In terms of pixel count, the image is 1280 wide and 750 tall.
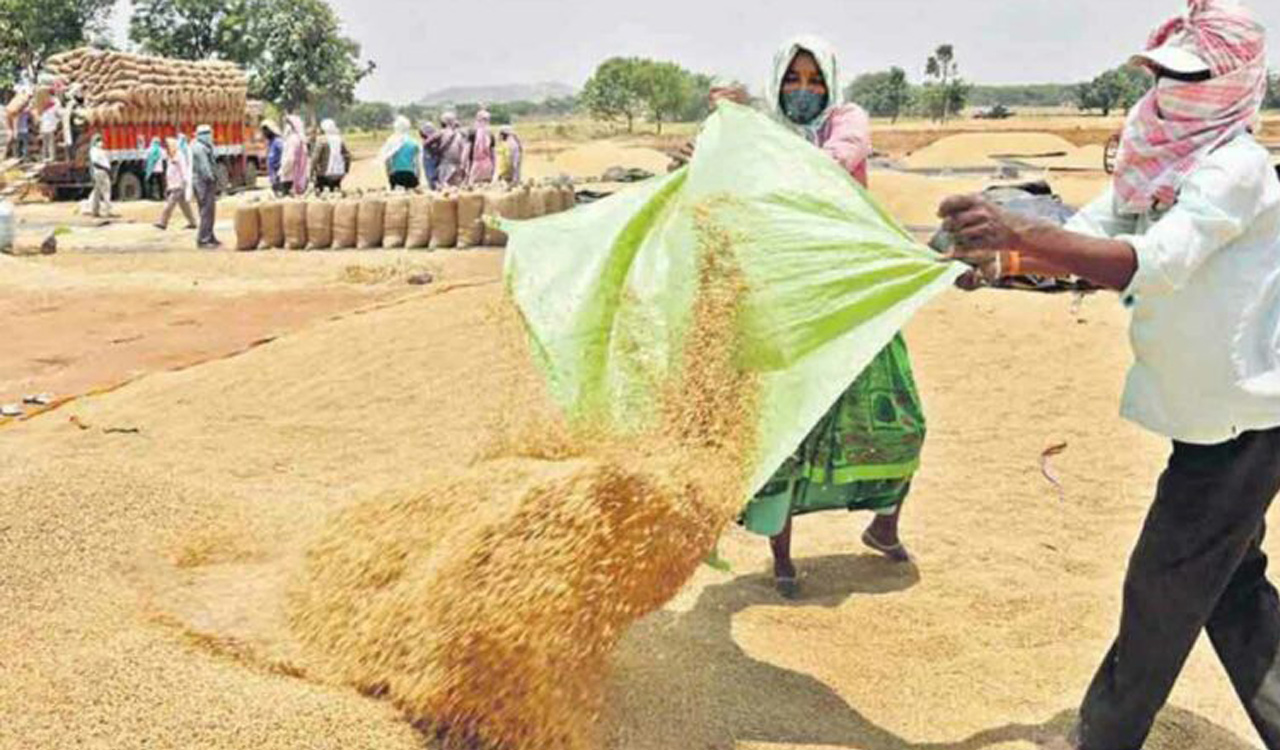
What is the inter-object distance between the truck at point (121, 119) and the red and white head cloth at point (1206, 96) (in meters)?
19.6

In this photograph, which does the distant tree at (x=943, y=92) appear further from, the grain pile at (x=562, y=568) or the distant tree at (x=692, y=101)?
the grain pile at (x=562, y=568)

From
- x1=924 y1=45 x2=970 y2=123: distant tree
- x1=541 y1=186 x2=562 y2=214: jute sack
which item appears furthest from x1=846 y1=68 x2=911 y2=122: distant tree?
x1=541 y1=186 x2=562 y2=214: jute sack

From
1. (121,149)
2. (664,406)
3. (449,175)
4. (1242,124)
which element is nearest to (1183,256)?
(1242,124)

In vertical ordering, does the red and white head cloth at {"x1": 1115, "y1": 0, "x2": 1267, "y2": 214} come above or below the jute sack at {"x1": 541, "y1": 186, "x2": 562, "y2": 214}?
above

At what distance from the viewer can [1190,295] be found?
8.00 ft

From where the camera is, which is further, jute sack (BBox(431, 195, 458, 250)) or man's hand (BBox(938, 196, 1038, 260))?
jute sack (BBox(431, 195, 458, 250))

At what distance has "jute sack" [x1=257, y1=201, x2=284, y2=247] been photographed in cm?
1345

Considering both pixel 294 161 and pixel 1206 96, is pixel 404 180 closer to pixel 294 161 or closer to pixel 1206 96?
pixel 294 161

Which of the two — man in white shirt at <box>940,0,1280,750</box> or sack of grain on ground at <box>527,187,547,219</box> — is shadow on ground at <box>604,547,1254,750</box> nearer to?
man in white shirt at <box>940,0,1280,750</box>

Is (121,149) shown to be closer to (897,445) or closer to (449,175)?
(449,175)

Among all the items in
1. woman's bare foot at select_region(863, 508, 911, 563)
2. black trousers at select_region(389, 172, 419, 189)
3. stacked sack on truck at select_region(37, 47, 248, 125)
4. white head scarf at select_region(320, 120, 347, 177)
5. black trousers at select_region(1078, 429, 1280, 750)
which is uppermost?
stacked sack on truck at select_region(37, 47, 248, 125)

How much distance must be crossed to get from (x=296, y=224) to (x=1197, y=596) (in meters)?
11.9

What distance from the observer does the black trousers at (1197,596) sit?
251cm

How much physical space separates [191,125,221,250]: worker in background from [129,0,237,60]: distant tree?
38.9 m
